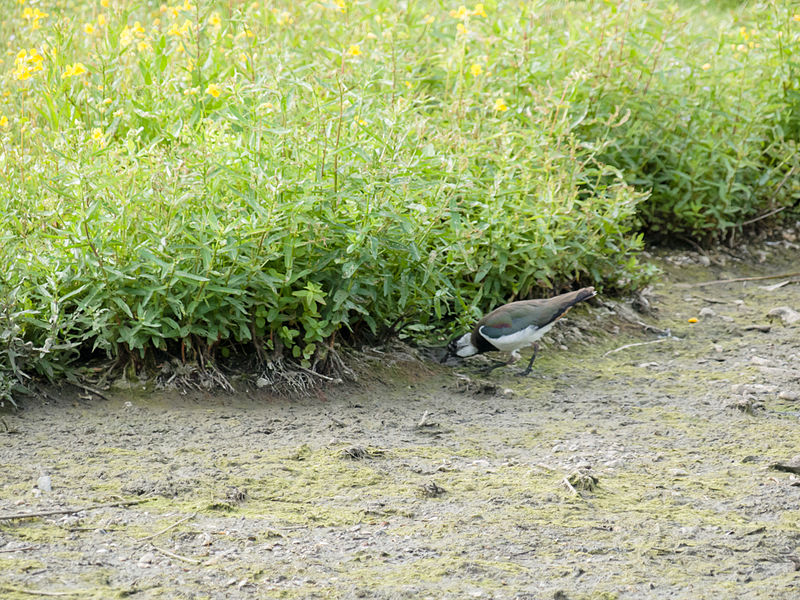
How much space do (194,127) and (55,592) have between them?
2.73 m

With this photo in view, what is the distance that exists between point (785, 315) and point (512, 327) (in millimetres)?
1920

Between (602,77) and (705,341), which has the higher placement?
(602,77)

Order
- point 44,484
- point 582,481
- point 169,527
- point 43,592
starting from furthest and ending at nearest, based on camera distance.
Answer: point 582,481 → point 44,484 → point 169,527 → point 43,592

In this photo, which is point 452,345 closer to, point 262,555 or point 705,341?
point 705,341

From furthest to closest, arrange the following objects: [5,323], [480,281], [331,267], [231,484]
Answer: [480,281] → [331,267] → [5,323] → [231,484]

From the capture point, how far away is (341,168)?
4387 mm

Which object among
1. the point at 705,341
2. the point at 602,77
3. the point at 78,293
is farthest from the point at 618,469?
the point at 602,77

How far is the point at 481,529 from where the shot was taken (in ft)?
10.5

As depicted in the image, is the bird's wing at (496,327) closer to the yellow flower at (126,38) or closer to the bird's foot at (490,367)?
the bird's foot at (490,367)

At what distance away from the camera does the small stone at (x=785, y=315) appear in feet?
18.5

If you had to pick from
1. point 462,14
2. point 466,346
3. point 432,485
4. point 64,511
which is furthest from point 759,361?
point 64,511

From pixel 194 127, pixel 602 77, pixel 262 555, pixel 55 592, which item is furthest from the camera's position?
pixel 602 77

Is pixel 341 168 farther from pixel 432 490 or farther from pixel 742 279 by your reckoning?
pixel 742 279

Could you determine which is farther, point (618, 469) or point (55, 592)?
point (618, 469)
